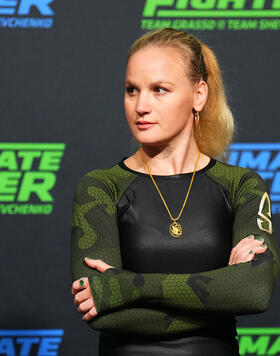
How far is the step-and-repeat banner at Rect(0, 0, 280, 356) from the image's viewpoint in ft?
10.9

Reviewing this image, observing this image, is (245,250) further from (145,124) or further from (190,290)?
(145,124)

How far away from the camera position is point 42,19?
3.31m

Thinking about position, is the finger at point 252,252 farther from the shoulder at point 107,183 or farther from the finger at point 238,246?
the shoulder at point 107,183

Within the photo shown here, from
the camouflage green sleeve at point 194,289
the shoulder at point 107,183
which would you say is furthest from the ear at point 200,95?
the camouflage green sleeve at point 194,289

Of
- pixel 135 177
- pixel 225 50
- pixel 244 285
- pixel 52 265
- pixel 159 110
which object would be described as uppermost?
pixel 225 50

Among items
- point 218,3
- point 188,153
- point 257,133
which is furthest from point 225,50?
point 188,153

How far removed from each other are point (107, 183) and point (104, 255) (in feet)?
0.72

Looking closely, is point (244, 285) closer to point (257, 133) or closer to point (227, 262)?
point (227, 262)

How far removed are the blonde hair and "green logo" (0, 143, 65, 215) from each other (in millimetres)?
1424

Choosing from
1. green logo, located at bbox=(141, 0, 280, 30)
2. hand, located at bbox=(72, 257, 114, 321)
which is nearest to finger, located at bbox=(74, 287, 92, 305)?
hand, located at bbox=(72, 257, 114, 321)

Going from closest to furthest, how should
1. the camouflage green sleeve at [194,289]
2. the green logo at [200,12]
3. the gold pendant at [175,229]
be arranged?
the camouflage green sleeve at [194,289] < the gold pendant at [175,229] < the green logo at [200,12]

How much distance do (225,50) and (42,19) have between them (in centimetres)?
95

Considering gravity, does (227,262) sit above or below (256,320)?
above

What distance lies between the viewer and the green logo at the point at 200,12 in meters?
3.30
